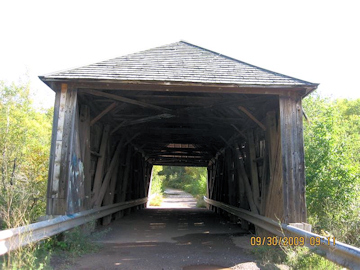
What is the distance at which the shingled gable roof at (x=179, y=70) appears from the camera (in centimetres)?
698

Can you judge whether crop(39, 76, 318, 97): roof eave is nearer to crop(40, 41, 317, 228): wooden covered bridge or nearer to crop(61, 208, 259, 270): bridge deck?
crop(40, 41, 317, 228): wooden covered bridge

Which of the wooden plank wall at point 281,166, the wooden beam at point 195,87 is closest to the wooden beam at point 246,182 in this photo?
the wooden plank wall at point 281,166

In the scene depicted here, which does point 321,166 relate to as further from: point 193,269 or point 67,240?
point 67,240

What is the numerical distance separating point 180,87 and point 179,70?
576mm

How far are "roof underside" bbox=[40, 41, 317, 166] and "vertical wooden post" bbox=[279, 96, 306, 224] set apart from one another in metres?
0.42

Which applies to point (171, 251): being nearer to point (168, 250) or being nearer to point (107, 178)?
point (168, 250)

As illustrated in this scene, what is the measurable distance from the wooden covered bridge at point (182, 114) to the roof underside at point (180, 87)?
2cm

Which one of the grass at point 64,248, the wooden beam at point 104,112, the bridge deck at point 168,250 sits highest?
the wooden beam at point 104,112

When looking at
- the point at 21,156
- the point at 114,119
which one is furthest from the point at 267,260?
the point at 21,156

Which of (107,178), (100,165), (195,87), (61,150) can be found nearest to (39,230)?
(61,150)

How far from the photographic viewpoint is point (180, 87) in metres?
7.18

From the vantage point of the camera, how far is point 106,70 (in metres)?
7.46

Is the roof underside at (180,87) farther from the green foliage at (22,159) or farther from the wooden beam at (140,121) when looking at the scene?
the green foliage at (22,159)
